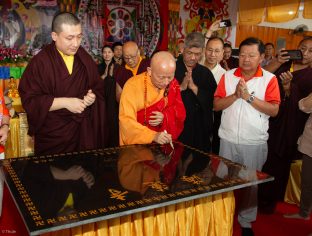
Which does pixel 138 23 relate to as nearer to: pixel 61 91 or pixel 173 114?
pixel 173 114

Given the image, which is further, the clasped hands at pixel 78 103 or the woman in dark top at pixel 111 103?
the woman in dark top at pixel 111 103

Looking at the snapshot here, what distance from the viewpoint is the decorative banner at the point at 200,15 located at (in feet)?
20.9

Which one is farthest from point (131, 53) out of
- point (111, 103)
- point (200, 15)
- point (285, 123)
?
point (200, 15)

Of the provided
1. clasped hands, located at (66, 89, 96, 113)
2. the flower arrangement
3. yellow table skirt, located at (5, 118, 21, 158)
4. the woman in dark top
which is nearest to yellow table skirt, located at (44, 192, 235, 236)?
clasped hands, located at (66, 89, 96, 113)

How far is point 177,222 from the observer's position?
150 centimetres

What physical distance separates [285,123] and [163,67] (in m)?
1.25

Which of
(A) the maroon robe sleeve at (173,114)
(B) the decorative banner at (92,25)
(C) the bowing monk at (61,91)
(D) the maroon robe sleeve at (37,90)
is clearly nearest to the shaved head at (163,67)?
(A) the maroon robe sleeve at (173,114)

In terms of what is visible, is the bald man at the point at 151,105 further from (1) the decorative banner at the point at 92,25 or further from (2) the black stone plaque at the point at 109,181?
(1) the decorative banner at the point at 92,25

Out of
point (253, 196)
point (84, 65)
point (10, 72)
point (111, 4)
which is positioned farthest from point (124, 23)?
point (253, 196)

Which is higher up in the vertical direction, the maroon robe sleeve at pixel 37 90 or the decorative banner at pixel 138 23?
the decorative banner at pixel 138 23

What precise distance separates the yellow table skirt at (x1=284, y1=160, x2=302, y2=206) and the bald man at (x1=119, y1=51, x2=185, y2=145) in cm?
143

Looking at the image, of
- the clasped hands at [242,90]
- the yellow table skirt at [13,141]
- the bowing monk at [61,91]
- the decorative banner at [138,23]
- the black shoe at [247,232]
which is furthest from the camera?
the decorative banner at [138,23]

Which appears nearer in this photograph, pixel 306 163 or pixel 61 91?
pixel 61 91

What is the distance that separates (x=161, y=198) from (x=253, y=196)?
123 centimetres
